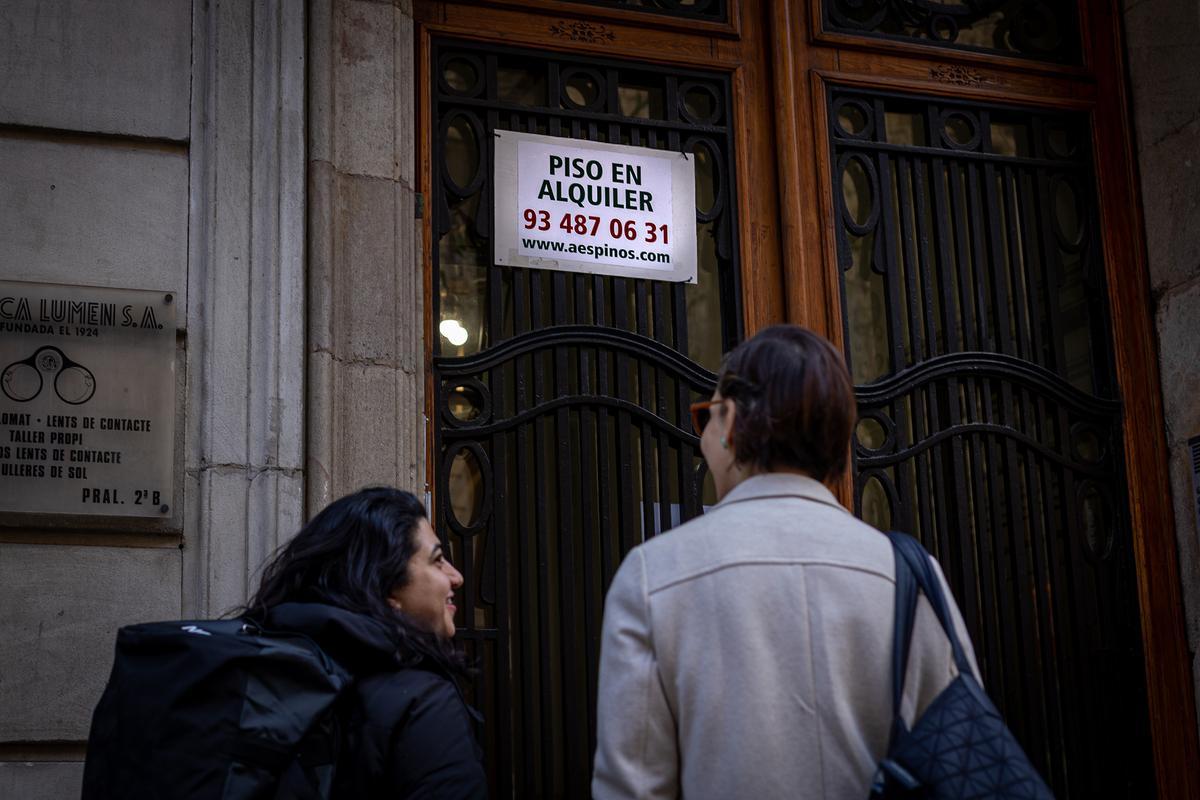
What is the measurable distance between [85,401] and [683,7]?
2.51 metres

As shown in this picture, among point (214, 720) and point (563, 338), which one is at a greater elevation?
point (563, 338)

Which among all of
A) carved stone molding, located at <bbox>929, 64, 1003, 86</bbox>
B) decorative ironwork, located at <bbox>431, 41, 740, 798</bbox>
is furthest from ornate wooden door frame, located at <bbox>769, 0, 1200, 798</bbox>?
decorative ironwork, located at <bbox>431, 41, 740, 798</bbox>

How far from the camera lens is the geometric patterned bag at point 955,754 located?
2244mm

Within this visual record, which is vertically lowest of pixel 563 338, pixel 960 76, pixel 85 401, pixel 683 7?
pixel 85 401

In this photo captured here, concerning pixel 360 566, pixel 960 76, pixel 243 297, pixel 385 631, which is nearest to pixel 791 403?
pixel 385 631

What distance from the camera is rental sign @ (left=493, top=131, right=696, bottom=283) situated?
4953 mm

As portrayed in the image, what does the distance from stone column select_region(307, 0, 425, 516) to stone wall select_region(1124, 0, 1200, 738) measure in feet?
8.65

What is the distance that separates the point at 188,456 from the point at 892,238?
253cm

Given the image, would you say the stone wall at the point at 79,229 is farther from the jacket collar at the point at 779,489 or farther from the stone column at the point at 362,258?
the jacket collar at the point at 779,489

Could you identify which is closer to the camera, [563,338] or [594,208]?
[563,338]

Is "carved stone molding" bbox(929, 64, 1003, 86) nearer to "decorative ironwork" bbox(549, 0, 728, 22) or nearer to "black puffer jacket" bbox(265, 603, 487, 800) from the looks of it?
"decorative ironwork" bbox(549, 0, 728, 22)

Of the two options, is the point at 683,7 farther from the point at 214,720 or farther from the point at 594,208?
the point at 214,720

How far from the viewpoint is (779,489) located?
2561 millimetres

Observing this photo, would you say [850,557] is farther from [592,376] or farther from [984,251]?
[984,251]
